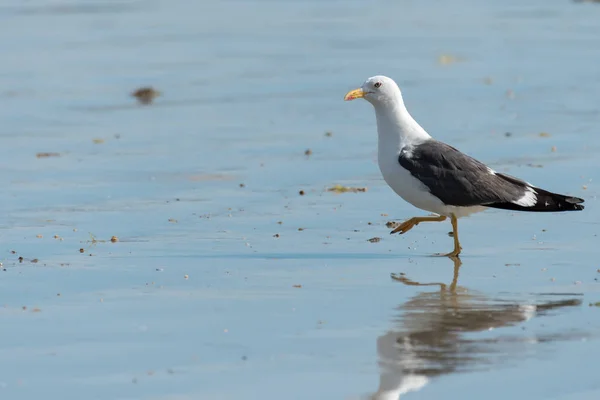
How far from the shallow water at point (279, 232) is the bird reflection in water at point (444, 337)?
2cm

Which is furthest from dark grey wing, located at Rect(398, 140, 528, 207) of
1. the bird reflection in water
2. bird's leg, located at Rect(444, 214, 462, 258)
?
the bird reflection in water

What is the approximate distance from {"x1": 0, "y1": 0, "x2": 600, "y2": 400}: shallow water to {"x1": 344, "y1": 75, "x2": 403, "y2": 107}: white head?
86 centimetres

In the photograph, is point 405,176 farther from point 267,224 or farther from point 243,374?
point 243,374

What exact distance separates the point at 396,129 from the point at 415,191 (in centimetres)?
54

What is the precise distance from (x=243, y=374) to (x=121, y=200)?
4328 mm

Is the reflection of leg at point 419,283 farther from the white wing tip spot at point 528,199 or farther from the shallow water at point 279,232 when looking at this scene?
the white wing tip spot at point 528,199

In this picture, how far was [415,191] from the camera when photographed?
26.5 ft

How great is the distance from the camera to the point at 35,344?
5.93 meters

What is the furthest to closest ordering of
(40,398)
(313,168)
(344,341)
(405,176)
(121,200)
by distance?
(313,168) < (121,200) < (405,176) < (344,341) < (40,398)

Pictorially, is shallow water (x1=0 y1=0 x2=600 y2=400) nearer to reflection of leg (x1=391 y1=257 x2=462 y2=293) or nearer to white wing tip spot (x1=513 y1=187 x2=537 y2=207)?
reflection of leg (x1=391 y1=257 x2=462 y2=293)

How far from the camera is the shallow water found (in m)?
5.56

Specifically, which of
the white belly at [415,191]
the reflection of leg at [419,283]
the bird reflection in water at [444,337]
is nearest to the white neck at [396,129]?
the white belly at [415,191]

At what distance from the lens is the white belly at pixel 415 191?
26.4ft

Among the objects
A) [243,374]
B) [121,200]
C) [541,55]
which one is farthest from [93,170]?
[541,55]
